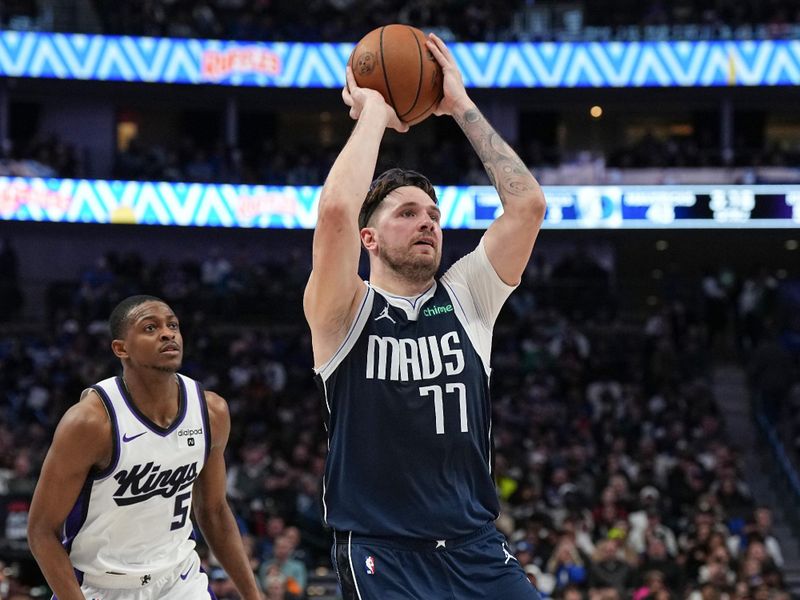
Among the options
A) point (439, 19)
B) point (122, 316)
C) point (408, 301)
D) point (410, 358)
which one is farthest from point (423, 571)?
point (439, 19)

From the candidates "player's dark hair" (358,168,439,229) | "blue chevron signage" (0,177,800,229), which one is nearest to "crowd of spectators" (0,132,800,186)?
"blue chevron signage" (0,177,800,229)

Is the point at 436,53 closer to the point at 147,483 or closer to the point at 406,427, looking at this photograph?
the point at 406,427

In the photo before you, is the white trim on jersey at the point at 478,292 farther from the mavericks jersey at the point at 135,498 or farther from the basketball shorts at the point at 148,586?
the basketball shorts at the point at 148,586

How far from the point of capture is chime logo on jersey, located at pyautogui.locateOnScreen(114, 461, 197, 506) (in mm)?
5230

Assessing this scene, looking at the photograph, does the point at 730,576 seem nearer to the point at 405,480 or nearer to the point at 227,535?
the point at 227,535

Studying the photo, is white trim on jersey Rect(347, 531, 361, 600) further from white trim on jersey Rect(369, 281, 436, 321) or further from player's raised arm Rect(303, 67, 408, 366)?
white trim on jersey Rect(369, 281, 436, 321)

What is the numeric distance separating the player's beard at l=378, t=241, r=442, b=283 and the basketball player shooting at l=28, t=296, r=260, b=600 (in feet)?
4.08

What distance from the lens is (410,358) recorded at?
4.29m

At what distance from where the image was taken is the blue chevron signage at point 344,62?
82.8 ft

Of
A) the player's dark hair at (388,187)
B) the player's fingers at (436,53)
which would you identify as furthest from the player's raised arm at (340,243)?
the player's fingers at (436,53)

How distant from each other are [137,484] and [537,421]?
47.8 feet

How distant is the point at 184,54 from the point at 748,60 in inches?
447

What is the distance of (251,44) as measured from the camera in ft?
85.4

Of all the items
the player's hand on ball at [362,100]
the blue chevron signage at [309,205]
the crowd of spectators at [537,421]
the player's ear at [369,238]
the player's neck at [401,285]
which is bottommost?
the crowd of spectators at [537,421]
